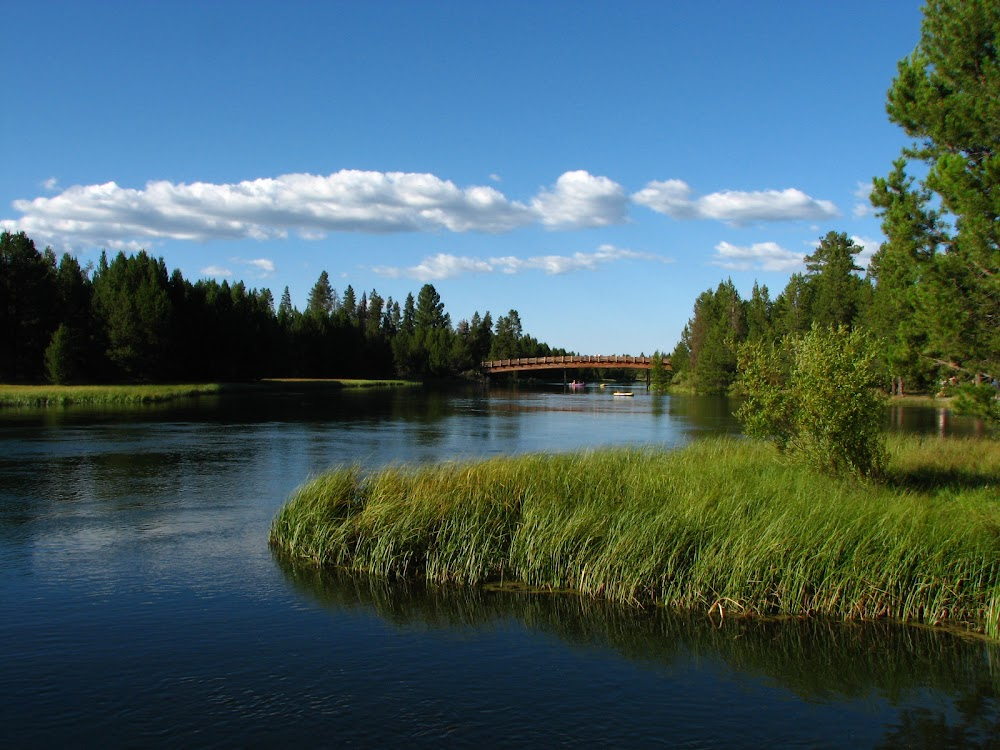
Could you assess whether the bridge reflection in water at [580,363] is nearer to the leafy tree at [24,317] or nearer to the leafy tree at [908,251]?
the leafy tree at [24,317]

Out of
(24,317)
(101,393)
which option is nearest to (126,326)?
(24,317)

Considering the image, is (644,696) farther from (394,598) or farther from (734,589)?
(394,598)

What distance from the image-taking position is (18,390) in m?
71.5

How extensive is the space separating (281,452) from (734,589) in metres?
28.7

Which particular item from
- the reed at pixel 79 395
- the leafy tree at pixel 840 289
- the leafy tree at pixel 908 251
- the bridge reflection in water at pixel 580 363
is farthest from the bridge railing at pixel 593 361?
the leafy tree at pixel 908 251

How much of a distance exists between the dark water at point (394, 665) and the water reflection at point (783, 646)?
42 millimetres

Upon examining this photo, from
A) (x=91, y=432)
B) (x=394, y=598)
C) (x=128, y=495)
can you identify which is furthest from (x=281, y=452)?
(x=394, y=598)

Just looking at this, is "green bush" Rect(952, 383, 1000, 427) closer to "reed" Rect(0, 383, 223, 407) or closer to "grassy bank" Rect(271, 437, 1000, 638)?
"grassy bank" Rect(271, 437, 1000, 638)

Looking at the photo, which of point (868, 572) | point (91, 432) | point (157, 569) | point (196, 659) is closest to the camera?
point (196, 659)

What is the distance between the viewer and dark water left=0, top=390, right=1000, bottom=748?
1049 cm

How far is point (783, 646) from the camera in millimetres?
13430

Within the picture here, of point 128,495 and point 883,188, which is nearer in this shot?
point 883,188

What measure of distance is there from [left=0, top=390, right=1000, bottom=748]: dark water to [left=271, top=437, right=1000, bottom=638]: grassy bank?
2.22ft

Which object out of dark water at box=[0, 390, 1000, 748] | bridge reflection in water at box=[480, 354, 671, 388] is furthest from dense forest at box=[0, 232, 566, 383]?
dark water at box=[0, 390, 1000, 748]
